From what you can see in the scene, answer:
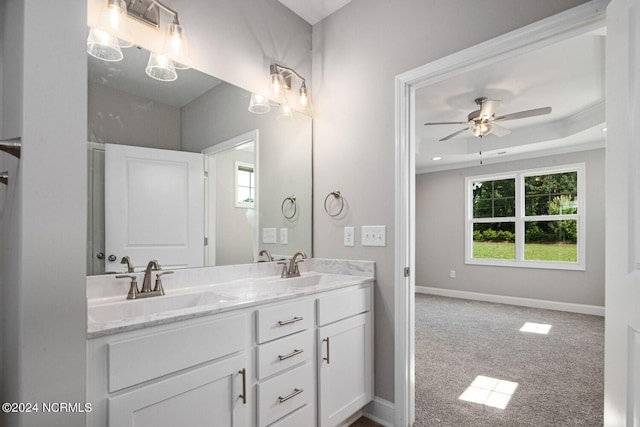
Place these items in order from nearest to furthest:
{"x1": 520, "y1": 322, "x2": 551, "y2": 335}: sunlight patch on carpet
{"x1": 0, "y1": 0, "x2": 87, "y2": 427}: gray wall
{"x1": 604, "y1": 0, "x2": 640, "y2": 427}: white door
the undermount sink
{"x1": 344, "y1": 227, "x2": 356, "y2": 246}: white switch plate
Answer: {"x1": 0, "y1": 0, "x2": 87, "y2": 427}: gray wall, {"x1": 604, "y1": 0, "x2": 640, "y2": 427}: white door, the undermount sink, {"x1": 344, "y1": 227, "x2": 356, "y2": 246}: white switch plate, {"x1": 520, "y1": 322, "x2": 551, "y2": 335}: sunlight patch on carpet

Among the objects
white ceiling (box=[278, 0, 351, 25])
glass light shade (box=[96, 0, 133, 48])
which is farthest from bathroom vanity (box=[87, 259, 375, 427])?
white ceiling (box=[278, 0, 351, 25])

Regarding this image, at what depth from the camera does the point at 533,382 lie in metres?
2.56

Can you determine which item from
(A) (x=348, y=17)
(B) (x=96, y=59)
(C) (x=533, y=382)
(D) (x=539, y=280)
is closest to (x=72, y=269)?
(B) (x=96, y=59)

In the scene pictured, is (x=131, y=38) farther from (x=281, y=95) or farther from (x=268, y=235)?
(x=268, y=235)

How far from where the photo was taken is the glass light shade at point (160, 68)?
1.62 m

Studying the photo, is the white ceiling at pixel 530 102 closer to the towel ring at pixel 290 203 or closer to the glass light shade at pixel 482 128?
the glass light shade at pixel 482 128

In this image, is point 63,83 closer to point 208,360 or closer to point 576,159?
point 208,360

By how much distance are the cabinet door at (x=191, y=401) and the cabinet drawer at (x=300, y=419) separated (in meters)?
0.23

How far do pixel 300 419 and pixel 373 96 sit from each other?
6.08ft

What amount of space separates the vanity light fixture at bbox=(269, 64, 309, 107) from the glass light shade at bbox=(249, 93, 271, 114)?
10 centimetres

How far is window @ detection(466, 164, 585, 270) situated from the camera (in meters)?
4.96

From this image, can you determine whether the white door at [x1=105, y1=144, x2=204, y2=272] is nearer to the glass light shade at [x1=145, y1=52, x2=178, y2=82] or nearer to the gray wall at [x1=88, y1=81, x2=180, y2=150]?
the gray wall at [x1=88, y1=81, x2=180, y2=150]

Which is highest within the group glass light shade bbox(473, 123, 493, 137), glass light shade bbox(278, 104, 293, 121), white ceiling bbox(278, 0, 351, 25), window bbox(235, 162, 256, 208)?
white ceiling bbox(278, 0, 351, 25)

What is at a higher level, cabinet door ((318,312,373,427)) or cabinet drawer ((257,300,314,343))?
cabinet drawer ((257,300,314,343))
